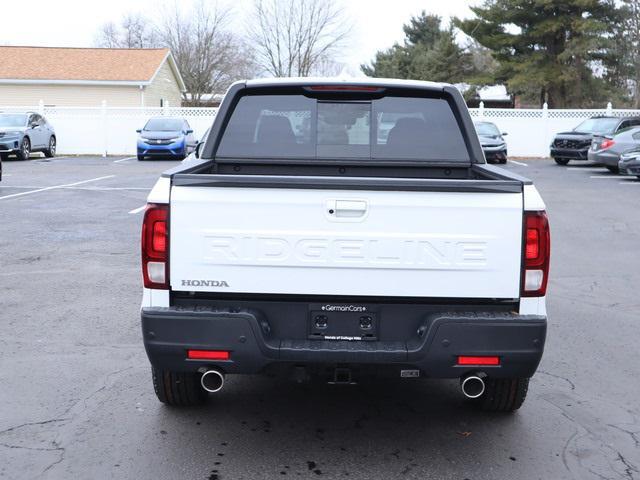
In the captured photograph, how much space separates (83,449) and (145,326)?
0.83 metres

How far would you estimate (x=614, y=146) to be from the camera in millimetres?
23625

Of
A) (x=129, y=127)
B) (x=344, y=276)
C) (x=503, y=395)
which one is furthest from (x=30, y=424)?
(x=129, y=127)

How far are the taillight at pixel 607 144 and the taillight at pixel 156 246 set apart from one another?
22.0m

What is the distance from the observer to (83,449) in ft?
13.9

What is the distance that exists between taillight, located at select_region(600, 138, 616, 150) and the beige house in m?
23.9


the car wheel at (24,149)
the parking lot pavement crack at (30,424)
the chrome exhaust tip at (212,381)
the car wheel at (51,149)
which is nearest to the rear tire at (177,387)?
the chrome exhaust tip at (212,381)

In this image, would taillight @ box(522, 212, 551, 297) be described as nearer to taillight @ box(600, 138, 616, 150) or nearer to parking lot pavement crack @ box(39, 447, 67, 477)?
parking lot pavement crack @ box(39, 447, 67, 477)

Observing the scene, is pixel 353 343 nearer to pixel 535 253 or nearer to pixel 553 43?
pixel 535 253

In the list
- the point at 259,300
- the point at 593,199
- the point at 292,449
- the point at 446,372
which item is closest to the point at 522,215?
the point at 446,372

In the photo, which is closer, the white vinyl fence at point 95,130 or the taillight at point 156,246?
the taillight at point 156,246

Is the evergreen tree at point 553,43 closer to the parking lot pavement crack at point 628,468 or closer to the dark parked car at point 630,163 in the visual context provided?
the dark parked car at point 630,163

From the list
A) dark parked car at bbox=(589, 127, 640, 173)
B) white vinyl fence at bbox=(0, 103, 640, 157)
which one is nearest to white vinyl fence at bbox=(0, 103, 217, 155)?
white vinyl fence at bbox=(0, 103, 640, 157)

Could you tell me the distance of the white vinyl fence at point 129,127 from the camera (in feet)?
106

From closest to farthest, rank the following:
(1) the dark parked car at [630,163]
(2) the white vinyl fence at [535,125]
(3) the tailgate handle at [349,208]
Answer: (3) the tailgate handle at [349,208] → (1) the dark parked car at [630,163] → (2) the white vinyl fence at [535,125]
